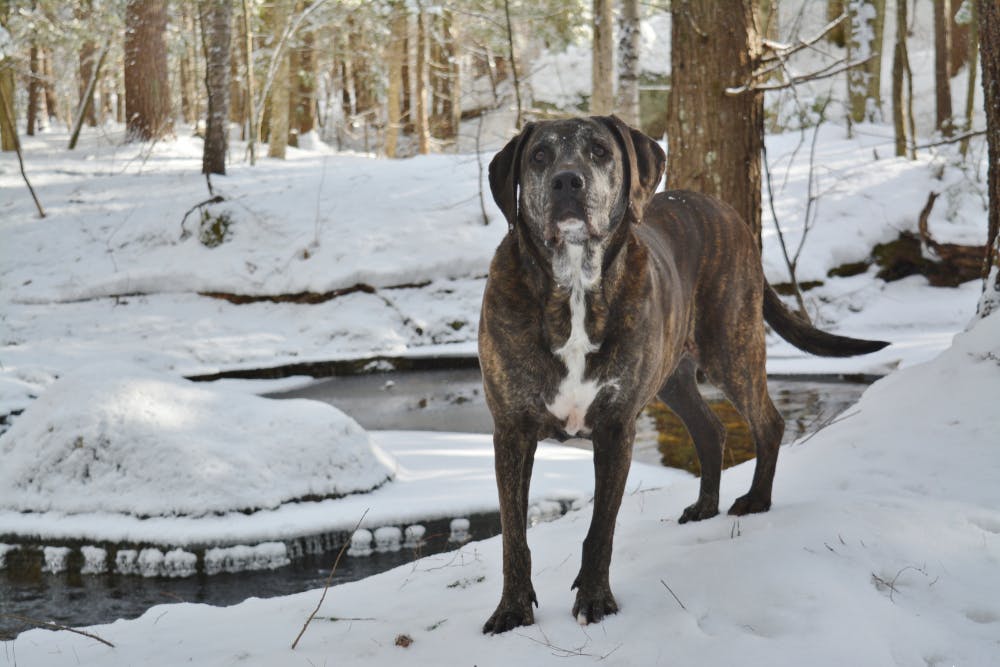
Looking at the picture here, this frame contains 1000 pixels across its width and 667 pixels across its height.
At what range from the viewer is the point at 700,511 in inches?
153

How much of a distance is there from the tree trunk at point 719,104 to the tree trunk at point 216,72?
10531mm

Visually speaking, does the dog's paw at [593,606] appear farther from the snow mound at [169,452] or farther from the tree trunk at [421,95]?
the tree trunk at [421,95]

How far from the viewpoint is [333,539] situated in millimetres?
5645

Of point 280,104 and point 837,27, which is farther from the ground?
point 837,27

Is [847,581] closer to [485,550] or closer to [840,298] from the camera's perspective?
[485,550]

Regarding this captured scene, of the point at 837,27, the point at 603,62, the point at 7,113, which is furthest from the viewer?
the point at 837,27

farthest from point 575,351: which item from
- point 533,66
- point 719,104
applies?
point 533,66

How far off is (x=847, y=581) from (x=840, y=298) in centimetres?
1003

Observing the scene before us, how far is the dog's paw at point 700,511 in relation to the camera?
3881 millimetres

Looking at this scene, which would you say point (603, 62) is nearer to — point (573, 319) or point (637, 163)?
point (637, 163)

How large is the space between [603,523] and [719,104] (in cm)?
494

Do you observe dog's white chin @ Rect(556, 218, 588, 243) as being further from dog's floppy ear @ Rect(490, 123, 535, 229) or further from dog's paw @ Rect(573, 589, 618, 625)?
dog's paw @ Rect(573, 589, 618, 625)

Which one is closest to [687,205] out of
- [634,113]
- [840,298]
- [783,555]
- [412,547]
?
[783,555]

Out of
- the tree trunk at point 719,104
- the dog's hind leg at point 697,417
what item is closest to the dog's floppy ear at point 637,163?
the dog's hind leg at point 697,417
